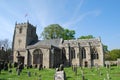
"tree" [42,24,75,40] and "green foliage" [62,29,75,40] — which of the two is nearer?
"tree" [42,24,75,40]

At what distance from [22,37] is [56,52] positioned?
46.0ft

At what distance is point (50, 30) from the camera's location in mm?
75188

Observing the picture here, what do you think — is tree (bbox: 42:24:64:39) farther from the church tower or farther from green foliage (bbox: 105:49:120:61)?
green foliage (bbox: 105:49:120:61)

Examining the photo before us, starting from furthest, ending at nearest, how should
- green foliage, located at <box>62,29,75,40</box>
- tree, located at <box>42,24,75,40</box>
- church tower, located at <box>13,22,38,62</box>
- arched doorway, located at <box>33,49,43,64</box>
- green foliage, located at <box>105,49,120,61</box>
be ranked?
1. green foliage, located at <box>105,49,120,61</box>
2. green foliage, located at <box>62,29,75,40</box>
3. tree, located at <box>42,24,75,40</box>
4. church tower, located at <box>13,22,38,62</box>
5. arched doorway, located at <box>33,49,43,64</box>

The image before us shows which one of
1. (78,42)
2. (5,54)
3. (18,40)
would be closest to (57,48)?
(78,42)

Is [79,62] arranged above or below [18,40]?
below

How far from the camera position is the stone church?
52784 millimetres

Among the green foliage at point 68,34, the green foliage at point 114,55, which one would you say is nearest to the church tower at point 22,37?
the green foliage at point 68,34

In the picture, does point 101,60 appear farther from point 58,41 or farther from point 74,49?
point 58,41

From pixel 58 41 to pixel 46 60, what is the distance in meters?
10.7

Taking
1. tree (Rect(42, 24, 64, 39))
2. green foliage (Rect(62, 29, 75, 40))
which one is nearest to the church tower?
tree (Rect(42, 24, 64, 39))

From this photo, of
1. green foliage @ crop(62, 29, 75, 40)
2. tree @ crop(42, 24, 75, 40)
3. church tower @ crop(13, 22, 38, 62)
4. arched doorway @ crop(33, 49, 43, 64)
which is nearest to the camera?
arched doorway @ crop(33, 49, 43, 64)

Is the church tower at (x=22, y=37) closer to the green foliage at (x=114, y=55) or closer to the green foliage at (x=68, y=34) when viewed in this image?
the green foliage at (x=68, y=34)

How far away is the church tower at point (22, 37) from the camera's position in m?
62.4
